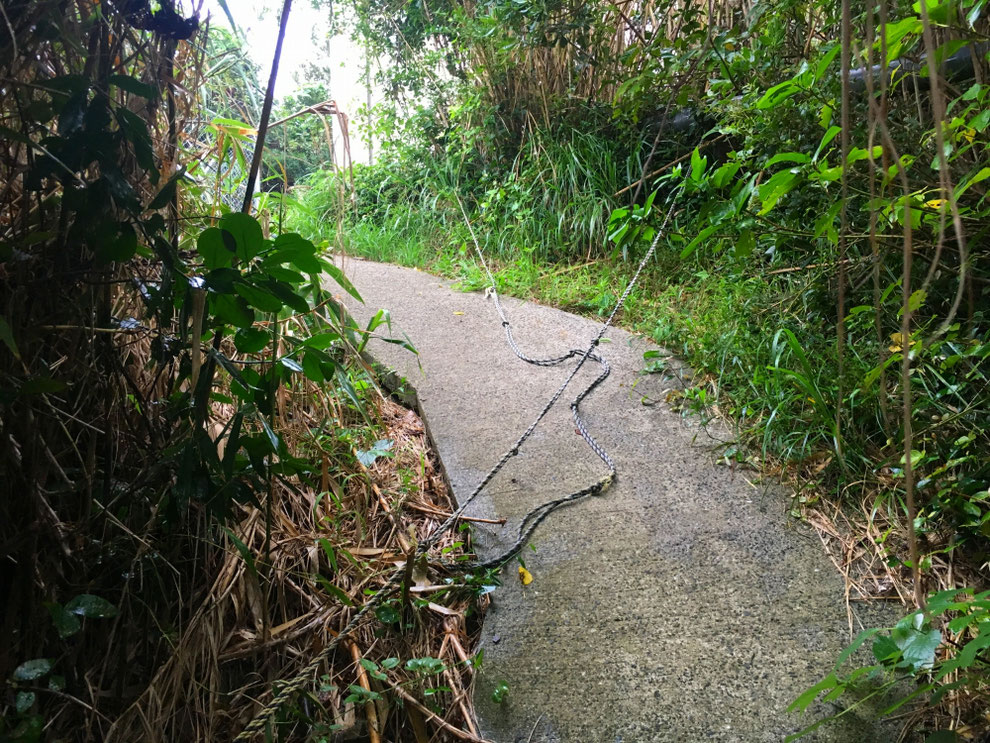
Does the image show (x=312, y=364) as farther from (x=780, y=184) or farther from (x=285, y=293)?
(x=780, y=184)

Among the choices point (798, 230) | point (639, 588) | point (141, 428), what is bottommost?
point (639, 588)

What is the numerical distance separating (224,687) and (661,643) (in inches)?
36.8

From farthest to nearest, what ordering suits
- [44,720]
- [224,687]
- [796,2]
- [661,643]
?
[796,2] < [661,643] < [224,687] < [44,720]

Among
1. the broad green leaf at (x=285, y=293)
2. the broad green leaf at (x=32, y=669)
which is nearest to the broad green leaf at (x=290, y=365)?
the broad green leaf at (x=285, y=293)

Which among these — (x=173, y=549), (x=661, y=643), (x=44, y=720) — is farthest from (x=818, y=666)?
(x=44, y=720)

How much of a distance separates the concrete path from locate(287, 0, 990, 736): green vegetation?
0.59 feet

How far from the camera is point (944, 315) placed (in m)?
1.89

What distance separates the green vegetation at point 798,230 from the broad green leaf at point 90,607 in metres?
1.03

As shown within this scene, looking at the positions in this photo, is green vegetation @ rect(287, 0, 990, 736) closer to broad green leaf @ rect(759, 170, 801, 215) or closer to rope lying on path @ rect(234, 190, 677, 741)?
broad green leaf @ rect(759, 170, 801, 215)

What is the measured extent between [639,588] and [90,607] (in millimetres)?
1167

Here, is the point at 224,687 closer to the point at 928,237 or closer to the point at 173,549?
the point at 173,549

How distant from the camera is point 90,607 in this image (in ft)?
3.49

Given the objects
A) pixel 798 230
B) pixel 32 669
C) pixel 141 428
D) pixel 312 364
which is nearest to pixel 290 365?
pixel 312 364

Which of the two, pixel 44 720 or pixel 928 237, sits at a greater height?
pixel 928 237
